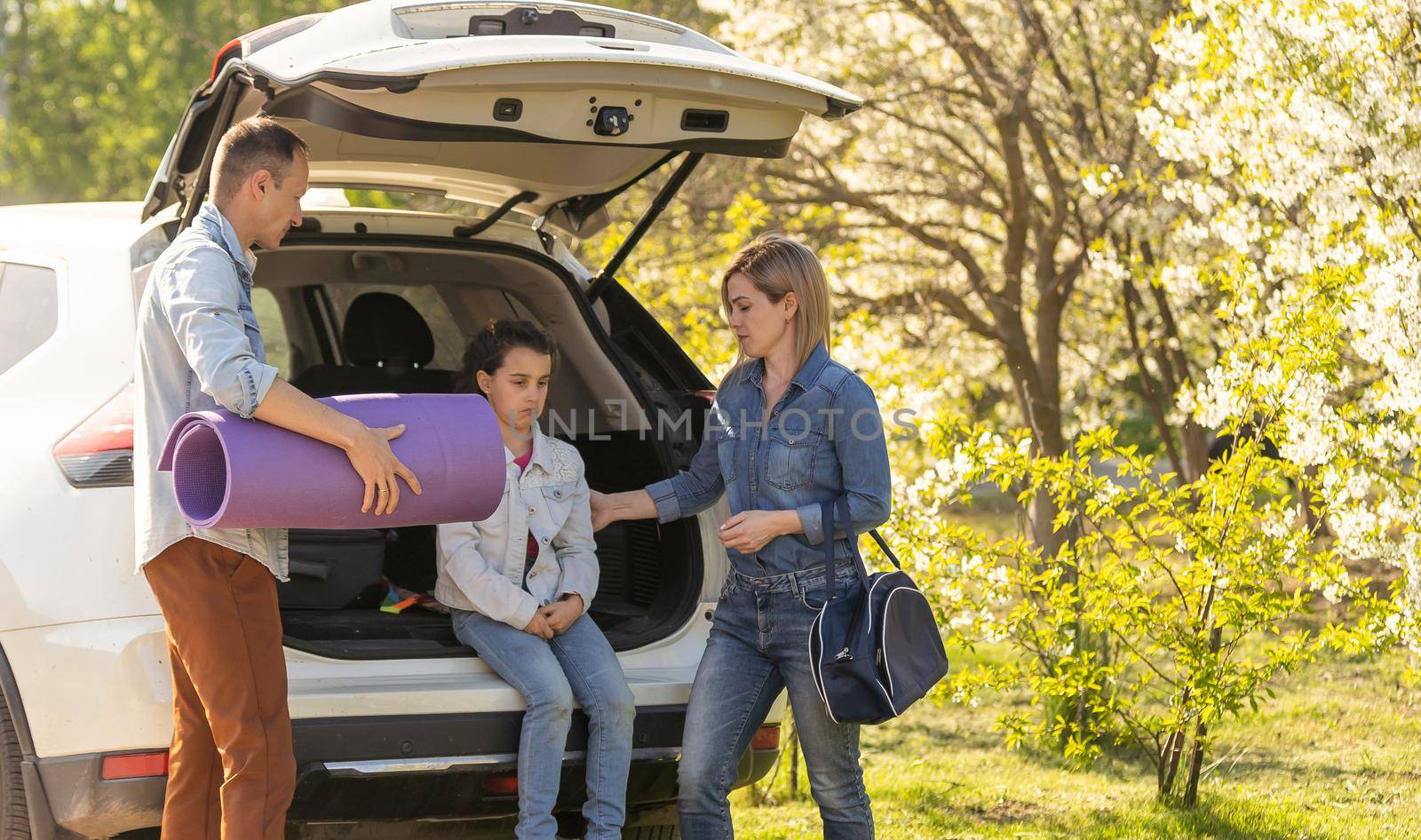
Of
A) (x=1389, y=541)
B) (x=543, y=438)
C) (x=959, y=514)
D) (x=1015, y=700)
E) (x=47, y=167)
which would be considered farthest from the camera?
(x=47, y=167)

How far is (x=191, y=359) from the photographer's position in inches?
114

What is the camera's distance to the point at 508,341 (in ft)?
12.8

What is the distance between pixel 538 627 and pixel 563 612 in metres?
0.09

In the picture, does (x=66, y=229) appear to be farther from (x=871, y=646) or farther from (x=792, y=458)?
(x=871, y=646)

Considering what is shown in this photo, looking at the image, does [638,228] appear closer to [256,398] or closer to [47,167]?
[256,398]

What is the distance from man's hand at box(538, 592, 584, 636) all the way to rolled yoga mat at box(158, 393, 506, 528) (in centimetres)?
53

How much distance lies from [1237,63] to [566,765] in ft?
14.4

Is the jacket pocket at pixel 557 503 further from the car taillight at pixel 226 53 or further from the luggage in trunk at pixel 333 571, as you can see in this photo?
the car taillight at pixel 226 53

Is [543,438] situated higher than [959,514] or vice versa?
[543,438]

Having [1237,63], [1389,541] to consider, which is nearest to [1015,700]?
[1389,541]

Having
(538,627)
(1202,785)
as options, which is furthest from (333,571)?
(1202,785)

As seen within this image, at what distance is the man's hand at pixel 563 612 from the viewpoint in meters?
3.66

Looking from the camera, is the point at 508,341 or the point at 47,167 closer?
the point at 508,341

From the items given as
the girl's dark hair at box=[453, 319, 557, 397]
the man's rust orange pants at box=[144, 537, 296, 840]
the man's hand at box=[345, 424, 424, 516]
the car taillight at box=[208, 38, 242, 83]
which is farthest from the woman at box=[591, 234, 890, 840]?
the car taillight at box=[208, 38, 242, 83]
